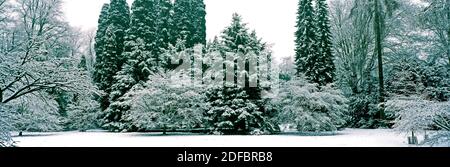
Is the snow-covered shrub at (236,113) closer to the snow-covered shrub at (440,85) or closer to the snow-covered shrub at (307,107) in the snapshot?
the snow-covered shrub at (307,107)

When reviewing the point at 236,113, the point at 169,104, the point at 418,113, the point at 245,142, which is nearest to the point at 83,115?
the point at 169,104

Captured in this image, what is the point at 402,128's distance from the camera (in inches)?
549

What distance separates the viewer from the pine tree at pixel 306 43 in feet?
102

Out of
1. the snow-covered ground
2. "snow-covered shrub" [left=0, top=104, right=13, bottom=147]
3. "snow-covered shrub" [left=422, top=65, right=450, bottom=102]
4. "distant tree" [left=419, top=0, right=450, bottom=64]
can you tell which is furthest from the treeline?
"snow-covered shrub" [left=0, top=104, right=13, bottom=147]

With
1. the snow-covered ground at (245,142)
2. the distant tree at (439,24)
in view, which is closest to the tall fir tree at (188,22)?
the snow-covered ground at (245,142)

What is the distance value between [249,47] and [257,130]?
6122 millimetres

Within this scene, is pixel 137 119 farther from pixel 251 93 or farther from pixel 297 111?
pixel 297 111

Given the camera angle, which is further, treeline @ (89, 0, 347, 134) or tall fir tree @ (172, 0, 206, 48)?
tall fir tree @ (172, 0, 206, 48)

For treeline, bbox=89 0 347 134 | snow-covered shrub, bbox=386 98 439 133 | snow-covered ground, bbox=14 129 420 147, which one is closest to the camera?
snow-covered shrub, bbox=386 98 439 133

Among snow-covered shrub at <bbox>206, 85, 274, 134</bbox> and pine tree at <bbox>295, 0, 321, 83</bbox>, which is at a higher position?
pine tree at <bbox>295, 0, 321, 83</bbox>

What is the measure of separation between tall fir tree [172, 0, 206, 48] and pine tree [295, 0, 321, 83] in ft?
36.7

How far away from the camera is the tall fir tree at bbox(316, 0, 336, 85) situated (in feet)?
102

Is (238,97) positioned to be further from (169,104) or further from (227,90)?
(169,104)

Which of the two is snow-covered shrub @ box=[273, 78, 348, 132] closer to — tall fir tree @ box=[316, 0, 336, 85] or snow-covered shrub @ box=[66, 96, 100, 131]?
tall fir tree @ box=[316, 0, 336, 85]
